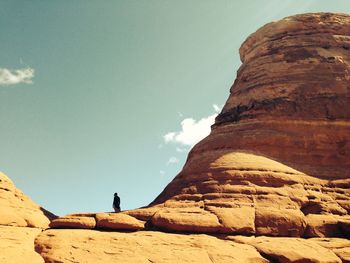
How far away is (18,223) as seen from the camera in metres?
16.0

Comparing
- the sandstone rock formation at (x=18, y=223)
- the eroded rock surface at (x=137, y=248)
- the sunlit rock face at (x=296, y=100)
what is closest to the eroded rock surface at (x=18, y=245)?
the sandstone rock formation at (x=18, y=223)

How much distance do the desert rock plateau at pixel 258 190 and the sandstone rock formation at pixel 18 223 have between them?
5 cm

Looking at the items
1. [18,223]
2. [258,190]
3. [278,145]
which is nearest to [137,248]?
[18,223]

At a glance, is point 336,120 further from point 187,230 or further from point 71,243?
point 71,243

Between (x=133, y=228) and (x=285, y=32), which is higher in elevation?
(x=285, y=32)

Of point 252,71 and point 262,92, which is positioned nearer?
point 262,92

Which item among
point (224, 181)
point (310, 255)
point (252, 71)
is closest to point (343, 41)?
point (252, 71)

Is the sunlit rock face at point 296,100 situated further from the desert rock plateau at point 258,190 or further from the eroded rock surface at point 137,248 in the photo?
the eroded rock surface at point 137,248

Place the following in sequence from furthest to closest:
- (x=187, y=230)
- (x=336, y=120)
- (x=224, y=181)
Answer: (x=336, y=120) < (x=224, y=181) < (x=187, y=230)

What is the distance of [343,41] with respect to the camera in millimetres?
27500

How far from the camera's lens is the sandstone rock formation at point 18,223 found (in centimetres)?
1275

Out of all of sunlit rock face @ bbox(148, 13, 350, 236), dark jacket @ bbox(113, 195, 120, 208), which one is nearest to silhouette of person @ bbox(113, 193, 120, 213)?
dark jacket @ bbox(113, 195, 120, 208)

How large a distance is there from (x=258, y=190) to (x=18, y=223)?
10652 millimetres

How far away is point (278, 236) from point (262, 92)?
10692 mm
